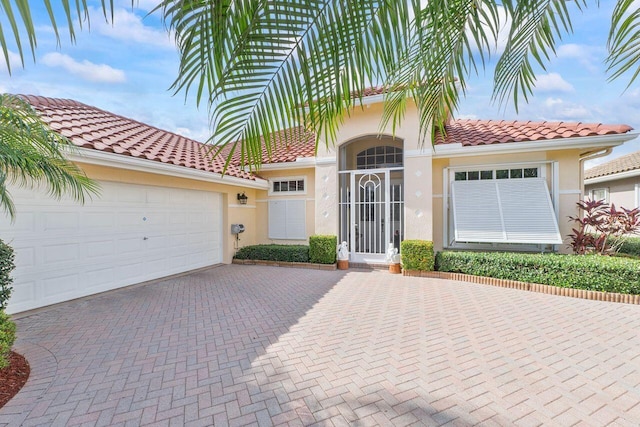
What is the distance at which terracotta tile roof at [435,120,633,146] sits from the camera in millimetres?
10156

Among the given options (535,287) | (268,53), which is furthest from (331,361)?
(535,287)

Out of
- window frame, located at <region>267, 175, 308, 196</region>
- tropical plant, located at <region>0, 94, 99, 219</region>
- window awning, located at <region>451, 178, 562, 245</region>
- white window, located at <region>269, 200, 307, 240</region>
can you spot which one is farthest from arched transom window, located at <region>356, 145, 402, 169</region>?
tropical plant, located at <region>0, 94, 99, 219</region>

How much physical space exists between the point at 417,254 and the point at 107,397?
960 cm

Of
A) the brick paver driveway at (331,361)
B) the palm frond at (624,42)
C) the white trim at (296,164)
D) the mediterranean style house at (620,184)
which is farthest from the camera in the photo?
the mediterranean style house at (620,184)

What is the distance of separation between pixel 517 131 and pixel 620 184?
11.9 m

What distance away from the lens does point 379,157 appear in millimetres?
14445

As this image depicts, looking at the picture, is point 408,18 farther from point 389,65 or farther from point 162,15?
point 162,15

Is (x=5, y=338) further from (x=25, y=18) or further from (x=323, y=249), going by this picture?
(x=323, y=249)

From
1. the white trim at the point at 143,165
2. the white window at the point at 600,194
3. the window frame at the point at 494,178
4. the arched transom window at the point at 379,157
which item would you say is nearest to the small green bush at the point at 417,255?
the window frame at the point at 494,178

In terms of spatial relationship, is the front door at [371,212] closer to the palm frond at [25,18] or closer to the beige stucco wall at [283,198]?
the beige stucco wall at [283,198]

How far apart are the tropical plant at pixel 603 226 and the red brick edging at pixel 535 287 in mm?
2459

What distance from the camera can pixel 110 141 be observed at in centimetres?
893

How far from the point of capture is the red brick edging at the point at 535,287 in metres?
7.99

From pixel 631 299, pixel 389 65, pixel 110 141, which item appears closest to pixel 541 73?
pixel 389 65
